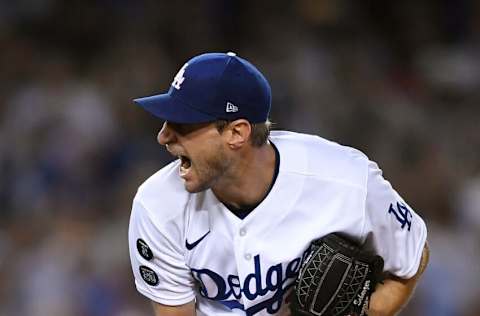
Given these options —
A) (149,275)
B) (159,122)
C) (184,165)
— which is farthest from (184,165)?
(159,122)

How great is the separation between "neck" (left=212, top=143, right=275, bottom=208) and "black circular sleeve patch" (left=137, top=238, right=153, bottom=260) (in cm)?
23

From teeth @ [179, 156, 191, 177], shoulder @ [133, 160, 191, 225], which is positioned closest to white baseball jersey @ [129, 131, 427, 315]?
shoulder @ [133, 160, 191, 225]

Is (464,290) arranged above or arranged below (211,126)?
below

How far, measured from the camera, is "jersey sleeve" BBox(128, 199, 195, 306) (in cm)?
282

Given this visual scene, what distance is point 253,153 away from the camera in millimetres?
2807

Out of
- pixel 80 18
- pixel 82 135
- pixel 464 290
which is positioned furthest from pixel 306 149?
pixel 80 18

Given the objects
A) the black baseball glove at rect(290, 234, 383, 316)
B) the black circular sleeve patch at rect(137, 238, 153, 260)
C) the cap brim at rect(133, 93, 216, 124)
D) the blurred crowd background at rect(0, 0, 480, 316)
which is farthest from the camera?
the blurred crowd background at rect(0, 0, 480, 316)

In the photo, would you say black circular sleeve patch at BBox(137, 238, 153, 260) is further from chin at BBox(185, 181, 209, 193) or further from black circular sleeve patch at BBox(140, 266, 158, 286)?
chin at BBox(185, 181, 209, 193)

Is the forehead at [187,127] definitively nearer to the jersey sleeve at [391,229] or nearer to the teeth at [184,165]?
the teeth at [184,165]

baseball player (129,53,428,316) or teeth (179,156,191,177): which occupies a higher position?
teeth (179,156,191,177)

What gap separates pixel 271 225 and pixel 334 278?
0.22 metres

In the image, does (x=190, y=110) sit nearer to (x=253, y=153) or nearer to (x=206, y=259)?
(x=253, y=153)

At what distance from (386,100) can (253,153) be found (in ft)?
11.8

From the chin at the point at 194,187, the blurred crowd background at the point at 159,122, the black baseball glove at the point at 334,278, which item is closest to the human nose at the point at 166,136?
the chin at the point at 194,187
